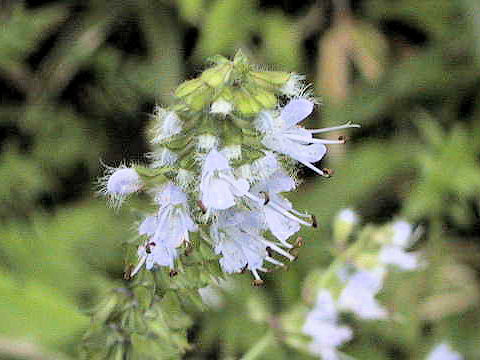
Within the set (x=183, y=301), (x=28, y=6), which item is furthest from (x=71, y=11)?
(x=183, y=301)

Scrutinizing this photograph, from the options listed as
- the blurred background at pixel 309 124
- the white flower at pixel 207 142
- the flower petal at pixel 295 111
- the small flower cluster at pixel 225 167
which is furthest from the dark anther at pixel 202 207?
the blurred background at pixel 309 124

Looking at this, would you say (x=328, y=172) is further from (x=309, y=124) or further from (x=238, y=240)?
(x=309, y=124)

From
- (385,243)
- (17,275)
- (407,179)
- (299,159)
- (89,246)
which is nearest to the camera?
(299,159)

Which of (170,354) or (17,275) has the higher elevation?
(17,275)

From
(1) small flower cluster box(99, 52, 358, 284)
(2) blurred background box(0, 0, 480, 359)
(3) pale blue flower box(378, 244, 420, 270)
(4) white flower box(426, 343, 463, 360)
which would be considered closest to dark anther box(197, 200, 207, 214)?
(1) small flower cluster box(99, 52, 358, 284)

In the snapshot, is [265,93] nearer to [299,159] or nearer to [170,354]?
[299,159]

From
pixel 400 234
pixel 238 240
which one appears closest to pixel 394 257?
pixel 400 234

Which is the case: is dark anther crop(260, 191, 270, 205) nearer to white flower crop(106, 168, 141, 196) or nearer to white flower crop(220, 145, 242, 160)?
white flower crop(220, 145, 242, 160)

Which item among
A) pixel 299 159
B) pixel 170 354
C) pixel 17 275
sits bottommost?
pixel 170 354

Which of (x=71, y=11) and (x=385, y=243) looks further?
(x=71, y=11)
